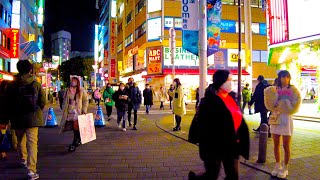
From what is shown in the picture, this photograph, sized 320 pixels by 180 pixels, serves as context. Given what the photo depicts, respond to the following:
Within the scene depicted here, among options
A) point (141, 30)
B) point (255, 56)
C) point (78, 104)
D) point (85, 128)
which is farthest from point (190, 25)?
point (255, 56)

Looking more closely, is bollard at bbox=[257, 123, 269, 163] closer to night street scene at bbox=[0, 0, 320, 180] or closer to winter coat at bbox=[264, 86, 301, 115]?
night street scene at bbox=[0, 0, 320, 180]

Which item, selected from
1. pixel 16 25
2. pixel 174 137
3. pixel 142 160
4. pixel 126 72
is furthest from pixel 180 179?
pixel 126 72

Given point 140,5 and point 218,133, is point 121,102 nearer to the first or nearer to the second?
point 218,133

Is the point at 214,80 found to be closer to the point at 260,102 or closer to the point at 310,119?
the point at 260,102

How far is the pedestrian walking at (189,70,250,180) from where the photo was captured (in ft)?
11.4

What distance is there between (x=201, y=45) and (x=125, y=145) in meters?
4.19

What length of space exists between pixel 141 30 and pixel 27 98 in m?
32.8

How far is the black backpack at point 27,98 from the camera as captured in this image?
17.0 ft

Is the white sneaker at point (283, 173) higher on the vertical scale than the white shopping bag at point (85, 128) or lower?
lower

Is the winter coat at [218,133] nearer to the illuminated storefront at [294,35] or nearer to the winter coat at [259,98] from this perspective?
the winter coat at [259,98]

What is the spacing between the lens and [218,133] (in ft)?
11.5

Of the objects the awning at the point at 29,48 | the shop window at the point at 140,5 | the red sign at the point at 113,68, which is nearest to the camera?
the awning at the point at 29,48

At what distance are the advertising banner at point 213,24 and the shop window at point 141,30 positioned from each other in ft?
82.5

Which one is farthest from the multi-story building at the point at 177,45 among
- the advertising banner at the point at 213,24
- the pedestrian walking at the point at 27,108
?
the pedestrian walking at the point at 27,108
